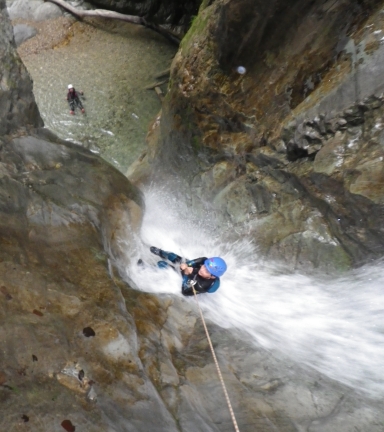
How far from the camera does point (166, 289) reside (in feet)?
16.6

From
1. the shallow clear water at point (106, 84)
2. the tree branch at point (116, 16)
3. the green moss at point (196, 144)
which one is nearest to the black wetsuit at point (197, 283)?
the green moss at point (196, 144)

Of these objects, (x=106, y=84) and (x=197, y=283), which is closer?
(x=197, y=283)

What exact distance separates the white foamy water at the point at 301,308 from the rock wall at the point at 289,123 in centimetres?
32

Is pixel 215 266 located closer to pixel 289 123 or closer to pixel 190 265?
pixel 190 265

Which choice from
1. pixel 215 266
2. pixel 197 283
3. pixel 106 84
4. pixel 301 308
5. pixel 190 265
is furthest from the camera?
pixel 106 84

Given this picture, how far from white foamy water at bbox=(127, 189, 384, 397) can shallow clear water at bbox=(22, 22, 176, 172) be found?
439 centimetres

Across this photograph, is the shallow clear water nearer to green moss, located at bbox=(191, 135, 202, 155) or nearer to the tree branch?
the tree branch

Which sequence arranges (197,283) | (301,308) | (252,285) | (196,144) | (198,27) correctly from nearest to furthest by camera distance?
1. (197,283)
2. (301,308)
3. (252,285)
4. (198,27)
5. (196,144)

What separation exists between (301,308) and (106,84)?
884cm

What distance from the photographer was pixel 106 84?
1038 cm

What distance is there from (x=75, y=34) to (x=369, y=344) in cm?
1321

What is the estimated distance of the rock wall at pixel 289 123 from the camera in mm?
4375

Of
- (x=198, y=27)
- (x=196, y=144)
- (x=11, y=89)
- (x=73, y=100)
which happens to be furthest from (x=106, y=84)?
(x=11, y=89)

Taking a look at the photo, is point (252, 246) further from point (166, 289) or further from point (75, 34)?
point (75, 34)
